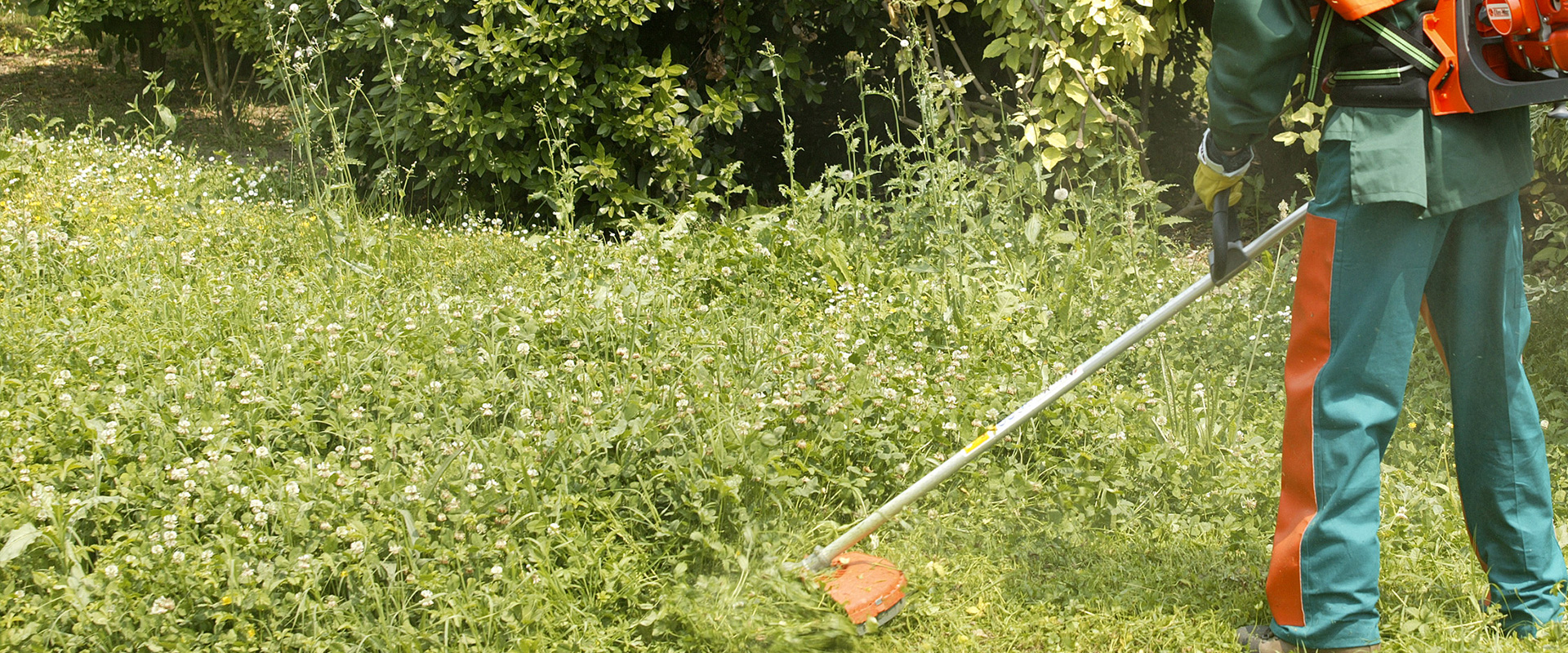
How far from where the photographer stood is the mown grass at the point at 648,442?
2.57 meters

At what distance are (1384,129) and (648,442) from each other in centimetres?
174

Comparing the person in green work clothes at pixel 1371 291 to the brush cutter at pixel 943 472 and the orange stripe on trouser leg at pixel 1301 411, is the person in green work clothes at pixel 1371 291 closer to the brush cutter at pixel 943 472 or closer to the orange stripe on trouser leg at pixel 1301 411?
the orange stripe on trouser leg at pixel 1301 411

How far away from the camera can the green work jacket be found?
2.23 meters

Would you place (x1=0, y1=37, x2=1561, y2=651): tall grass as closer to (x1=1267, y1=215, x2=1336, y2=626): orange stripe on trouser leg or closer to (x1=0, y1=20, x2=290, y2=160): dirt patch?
(x1=1267, y1=215, x2=1336, y2=626): orange stripe on trouser leg

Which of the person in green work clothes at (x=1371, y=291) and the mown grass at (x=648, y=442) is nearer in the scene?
the person in green work clothes at (x=1371, y=291)

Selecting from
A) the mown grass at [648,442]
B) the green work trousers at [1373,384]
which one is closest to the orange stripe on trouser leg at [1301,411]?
the green work trousers at [1373,384]

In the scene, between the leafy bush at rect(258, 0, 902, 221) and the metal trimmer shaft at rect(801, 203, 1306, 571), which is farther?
the leafy bush at rect(258, 0, 902, 221)

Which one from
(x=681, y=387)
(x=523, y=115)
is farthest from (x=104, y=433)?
(x=523, y=115)

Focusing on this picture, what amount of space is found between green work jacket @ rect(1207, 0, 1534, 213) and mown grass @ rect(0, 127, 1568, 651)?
0.97 m

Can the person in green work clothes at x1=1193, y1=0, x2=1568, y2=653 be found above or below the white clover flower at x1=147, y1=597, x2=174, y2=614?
above

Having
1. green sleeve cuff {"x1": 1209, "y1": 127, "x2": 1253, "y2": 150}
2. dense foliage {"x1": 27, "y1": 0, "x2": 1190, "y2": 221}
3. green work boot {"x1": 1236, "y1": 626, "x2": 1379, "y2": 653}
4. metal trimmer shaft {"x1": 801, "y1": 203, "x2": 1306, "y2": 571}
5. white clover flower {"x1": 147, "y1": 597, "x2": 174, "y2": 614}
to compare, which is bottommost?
green work boot {"x1": 1236, "y1": 626, "x2": 1379, "y2": 653}

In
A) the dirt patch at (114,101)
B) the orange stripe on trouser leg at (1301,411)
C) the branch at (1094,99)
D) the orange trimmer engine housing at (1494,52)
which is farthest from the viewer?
the dirt patch at (114,101)

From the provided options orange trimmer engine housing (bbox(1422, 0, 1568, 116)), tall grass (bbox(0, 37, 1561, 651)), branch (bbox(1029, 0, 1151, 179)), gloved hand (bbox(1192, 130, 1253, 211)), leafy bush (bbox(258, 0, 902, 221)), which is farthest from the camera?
leafy bush (bbox(258, 0, 902, 221))

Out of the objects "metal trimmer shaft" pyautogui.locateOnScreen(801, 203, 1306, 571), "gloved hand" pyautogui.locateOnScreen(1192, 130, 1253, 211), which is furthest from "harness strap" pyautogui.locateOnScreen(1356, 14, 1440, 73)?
"metal trimmer shaft" pyautogui.locateOnScreen(801, 203, 1306, 571)
